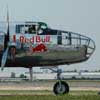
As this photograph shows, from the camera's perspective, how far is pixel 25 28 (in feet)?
103

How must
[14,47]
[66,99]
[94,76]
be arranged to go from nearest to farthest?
[66,99] < [14,47] < [94,76]

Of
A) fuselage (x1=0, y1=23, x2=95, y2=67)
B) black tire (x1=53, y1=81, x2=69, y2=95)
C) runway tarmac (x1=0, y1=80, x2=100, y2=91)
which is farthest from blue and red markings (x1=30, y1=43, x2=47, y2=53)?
runway tarmac (x1=0, y1=80, x2=100, y2=91)

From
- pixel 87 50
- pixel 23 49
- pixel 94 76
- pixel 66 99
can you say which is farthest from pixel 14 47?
pixel 94 76

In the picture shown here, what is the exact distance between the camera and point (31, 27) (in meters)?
31.6

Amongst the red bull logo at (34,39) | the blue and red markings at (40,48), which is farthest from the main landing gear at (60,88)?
the red bull logo at (34,39)

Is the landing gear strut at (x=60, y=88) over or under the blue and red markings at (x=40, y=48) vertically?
under

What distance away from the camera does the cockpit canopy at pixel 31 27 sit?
31406mm

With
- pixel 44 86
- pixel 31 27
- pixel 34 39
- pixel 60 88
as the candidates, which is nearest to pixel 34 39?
pixel 34 39

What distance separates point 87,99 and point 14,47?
696 centimetres

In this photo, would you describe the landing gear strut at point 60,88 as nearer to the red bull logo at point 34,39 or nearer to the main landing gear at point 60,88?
the main landing gear at point 60,88

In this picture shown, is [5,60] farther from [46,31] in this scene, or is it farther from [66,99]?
[66,99]

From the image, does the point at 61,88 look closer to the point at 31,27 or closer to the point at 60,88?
the point at 60,88

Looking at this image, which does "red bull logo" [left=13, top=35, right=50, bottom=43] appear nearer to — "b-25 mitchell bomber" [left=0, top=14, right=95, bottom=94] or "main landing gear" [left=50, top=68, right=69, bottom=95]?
"b-25 mitchell bomber" [left=0, top=14, right=95, bottom=94]

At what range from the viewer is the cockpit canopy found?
3141cm
